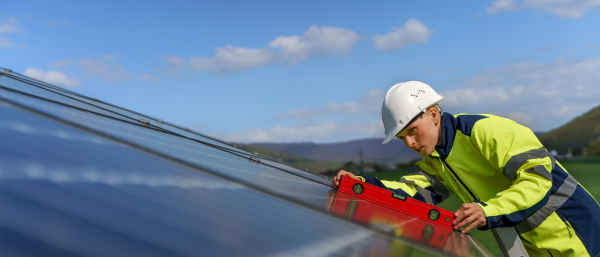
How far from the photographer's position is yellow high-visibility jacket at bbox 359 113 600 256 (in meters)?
2.43

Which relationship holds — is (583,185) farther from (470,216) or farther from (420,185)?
(470,216)

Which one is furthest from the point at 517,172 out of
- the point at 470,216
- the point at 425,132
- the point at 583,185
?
the point at 583,185

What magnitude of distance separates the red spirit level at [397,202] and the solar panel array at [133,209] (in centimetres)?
90

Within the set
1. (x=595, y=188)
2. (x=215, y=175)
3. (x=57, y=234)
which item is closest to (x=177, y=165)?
(x=215, y=175)

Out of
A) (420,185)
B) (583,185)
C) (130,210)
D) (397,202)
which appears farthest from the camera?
(583,185)

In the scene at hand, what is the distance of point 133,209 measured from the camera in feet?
3.51

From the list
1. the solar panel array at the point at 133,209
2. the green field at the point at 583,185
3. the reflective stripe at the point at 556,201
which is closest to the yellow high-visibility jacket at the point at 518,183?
the reflective stripe at the point at 556,201

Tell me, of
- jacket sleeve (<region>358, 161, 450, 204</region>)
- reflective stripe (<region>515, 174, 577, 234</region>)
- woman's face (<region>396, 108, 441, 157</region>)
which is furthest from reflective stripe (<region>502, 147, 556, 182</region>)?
jacket sleeve (<region>358, 161, 450, 204</region>)

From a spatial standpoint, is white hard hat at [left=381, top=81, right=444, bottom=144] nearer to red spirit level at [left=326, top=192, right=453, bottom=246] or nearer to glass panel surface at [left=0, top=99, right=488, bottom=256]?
red spirit level at [left=326, top=192, right=453, bottom=246]

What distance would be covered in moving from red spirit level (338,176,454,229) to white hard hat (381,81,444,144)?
513mm

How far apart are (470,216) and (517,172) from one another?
42cm

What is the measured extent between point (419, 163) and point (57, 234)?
10.9 feet

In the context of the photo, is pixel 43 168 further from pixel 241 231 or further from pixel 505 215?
pixel 505 215

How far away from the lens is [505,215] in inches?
95.3
